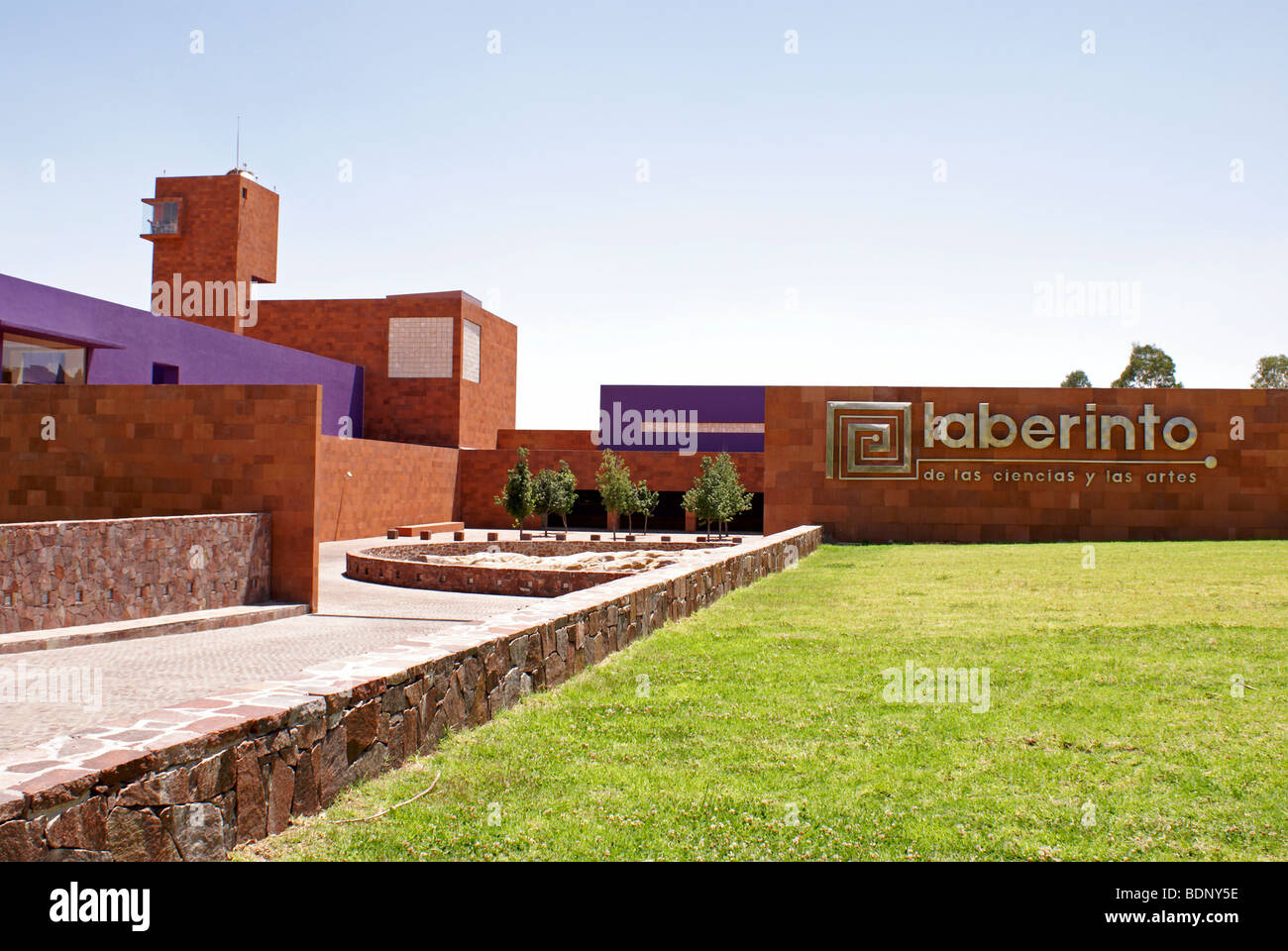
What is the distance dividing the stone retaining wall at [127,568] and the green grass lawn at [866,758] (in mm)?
9753

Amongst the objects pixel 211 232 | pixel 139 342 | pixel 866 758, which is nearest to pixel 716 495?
pixel 139 342

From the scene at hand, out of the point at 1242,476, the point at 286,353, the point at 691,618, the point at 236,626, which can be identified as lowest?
the point at 236,626

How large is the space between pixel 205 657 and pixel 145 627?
7.03 ft

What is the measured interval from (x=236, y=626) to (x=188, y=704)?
41.1 feet

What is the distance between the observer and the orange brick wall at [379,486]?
34375 mm

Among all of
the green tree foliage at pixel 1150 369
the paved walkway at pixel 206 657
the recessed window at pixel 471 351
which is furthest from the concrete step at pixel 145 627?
the green tree foliage at pixel 1150 369

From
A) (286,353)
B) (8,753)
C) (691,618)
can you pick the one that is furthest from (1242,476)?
(286,353)

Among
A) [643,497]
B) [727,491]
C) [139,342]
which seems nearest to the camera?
[139,342]

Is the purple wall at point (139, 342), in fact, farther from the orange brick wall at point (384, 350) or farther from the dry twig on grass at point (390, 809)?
the dry twig on grass at point (390, 809)

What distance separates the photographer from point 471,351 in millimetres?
49500

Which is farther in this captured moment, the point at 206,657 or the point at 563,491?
the point at 563,491

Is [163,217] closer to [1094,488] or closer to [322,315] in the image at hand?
[322,315]

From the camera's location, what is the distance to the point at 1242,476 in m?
25.2
